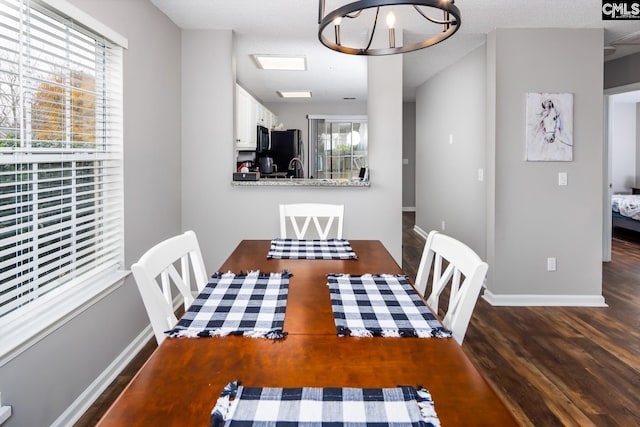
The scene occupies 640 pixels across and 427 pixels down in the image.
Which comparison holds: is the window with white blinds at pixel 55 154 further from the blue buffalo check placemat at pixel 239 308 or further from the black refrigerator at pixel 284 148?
the black refrigerator at pixel 284 148

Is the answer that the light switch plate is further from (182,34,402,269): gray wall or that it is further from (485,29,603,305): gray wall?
(182,34,402,269): gray wall

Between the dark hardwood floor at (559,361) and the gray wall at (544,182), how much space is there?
255mm

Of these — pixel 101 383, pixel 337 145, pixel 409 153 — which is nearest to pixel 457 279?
pixel 101 383

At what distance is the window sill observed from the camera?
169 centimetres

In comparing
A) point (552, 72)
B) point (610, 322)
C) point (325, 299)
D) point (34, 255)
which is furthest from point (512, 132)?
point (34, 255)

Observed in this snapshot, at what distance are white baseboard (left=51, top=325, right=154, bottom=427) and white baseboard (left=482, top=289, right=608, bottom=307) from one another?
284cm

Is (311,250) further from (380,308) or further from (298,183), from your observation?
(298,183)

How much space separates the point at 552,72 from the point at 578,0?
0.76m

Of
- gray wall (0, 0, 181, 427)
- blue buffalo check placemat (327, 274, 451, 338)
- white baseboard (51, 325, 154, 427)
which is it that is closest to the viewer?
blue buffalo check placemat (327, 274, 451, 338)

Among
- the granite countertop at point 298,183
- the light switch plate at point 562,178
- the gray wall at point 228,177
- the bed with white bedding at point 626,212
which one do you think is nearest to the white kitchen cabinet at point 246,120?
the gray wall at point 228,177

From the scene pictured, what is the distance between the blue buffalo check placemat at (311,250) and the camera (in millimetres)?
2096

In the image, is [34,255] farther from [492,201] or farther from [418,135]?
[418,135]

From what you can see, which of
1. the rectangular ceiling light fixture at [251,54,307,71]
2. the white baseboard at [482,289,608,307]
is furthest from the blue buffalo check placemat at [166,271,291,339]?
the rectangular ceiling light fixture at [251,54,307,71]

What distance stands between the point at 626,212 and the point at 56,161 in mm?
7561
